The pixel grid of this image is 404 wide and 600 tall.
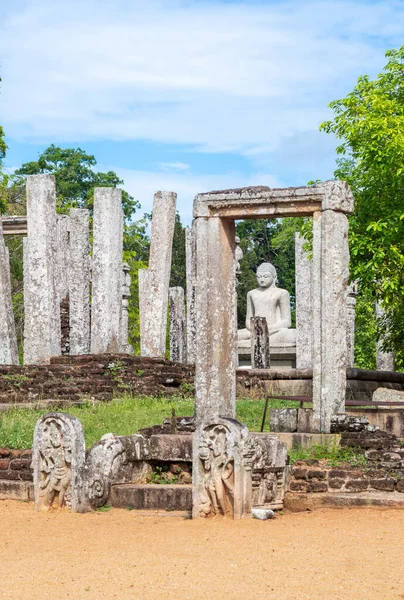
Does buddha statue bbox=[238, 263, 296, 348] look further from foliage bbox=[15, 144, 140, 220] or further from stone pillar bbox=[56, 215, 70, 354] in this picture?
foliage bbox=[15, 144, 140, 220]

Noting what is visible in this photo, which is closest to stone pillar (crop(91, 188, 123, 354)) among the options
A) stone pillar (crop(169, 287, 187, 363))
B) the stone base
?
the stone base

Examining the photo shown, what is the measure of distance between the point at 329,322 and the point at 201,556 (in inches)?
175

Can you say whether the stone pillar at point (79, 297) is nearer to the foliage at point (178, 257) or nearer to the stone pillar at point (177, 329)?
the stone pillar at point (177, 329)

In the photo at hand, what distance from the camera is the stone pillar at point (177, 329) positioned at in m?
26.1

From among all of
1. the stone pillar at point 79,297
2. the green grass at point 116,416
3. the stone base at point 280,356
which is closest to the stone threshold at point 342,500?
the green grass at point 116,416

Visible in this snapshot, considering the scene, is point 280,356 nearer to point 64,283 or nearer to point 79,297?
point 64,283

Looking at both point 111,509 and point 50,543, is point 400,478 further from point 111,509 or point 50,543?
point 50,543

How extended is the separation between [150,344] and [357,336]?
55.9ft

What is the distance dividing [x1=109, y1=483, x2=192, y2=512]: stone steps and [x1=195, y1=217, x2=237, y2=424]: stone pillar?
1.84 meters

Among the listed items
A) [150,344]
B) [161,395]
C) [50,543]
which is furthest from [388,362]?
[50,543]

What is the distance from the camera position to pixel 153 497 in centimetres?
1028

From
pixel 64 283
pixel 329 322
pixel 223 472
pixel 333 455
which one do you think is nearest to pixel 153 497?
pixel 223 472

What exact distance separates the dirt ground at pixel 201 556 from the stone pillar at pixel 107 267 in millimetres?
9091

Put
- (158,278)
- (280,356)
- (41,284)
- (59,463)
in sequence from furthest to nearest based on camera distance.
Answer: (280,356) → (158,278) → (41,284) → (59,463)
